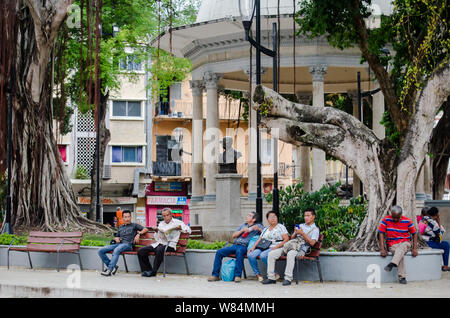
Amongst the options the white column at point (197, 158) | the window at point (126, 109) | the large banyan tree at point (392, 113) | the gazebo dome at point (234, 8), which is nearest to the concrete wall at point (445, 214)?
Result: the gazebo dome at point (234, 8)

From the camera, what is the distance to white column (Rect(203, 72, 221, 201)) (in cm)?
3403

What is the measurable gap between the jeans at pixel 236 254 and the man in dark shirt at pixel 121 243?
→ 6.34ft

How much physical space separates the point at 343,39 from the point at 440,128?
1523 cm

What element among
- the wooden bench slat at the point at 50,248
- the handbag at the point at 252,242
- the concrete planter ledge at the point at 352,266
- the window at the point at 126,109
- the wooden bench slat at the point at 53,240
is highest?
the window at the point at 126,109

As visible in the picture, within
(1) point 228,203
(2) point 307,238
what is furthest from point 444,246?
(1) point 228,203

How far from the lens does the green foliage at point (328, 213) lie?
20.3m

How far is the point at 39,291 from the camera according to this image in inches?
543

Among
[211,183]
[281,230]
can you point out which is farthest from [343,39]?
[211,183]

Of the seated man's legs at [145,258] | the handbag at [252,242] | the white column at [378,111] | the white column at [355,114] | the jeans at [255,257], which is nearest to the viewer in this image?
the jeans at [255,257]

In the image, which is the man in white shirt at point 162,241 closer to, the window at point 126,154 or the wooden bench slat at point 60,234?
the wooden bench slat at point 60,234

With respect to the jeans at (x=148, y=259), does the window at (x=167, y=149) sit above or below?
above

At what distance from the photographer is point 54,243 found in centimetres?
1798
